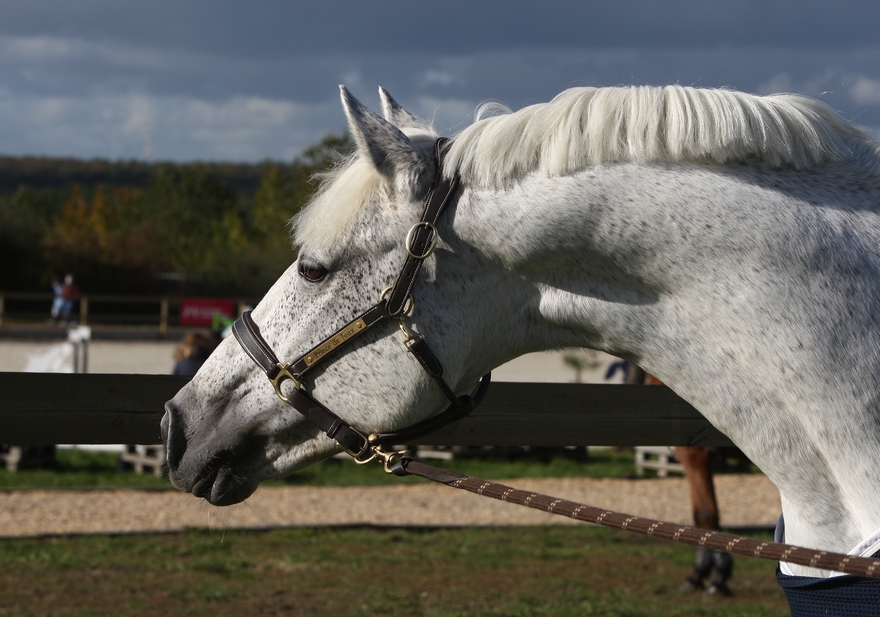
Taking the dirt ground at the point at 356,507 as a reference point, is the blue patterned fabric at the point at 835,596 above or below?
above

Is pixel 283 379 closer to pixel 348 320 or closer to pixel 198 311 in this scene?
pixel 348 320

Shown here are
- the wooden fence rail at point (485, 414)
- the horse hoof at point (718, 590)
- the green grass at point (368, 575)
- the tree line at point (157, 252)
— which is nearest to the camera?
the wooden fence rail at point (485, 414)

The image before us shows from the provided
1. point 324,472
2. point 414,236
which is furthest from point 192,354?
point 414,236

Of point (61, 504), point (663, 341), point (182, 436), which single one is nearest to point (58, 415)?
point (182, 436)

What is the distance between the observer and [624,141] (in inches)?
70.4

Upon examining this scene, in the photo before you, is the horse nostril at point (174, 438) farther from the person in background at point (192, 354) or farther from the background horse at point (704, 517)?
the person in background at point (192, 354)

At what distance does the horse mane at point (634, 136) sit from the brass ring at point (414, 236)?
133mm

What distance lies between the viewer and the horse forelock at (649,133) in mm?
1726

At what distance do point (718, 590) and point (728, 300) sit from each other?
202 inches

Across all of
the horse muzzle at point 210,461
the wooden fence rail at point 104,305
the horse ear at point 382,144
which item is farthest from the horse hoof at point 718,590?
the wooden fence rail at point 104,305

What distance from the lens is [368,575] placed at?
638 cm

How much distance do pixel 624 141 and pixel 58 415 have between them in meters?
2.16

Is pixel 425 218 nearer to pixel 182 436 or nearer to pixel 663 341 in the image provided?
pixel 663 341

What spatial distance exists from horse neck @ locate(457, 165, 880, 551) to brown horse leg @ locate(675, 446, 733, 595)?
4.75 metres
